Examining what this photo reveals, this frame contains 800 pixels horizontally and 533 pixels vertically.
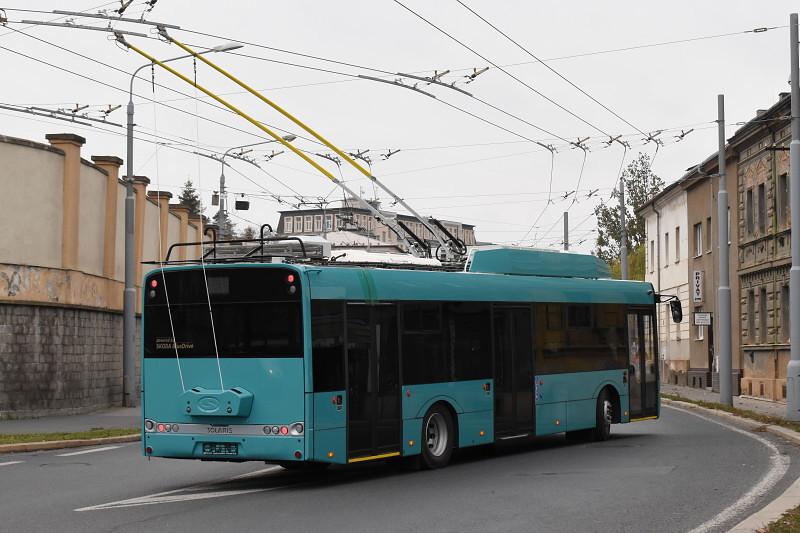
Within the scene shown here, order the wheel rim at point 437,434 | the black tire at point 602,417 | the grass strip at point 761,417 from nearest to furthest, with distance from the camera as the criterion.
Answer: the wheel rim at point 437,434, the black tire at point 602,417, the grass strip at point 761,417

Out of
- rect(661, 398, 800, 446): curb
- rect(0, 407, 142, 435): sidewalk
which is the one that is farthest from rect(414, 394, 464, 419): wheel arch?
rect(0, 407, 142, 435): sidewalk

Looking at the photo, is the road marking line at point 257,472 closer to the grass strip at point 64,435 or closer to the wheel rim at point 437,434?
the wheel rim at point 437,434

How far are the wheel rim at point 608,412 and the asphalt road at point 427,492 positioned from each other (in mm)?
1196

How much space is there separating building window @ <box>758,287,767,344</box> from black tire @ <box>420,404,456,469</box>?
25.7 meters

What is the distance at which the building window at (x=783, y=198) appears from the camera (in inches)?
1481

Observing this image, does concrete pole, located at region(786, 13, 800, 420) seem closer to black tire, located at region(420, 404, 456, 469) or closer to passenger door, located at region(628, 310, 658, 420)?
passenger door, located at region(628, 310, 658, 420)

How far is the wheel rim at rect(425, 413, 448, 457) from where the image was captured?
16.2 metres

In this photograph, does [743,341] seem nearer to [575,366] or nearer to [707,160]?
[707,160]

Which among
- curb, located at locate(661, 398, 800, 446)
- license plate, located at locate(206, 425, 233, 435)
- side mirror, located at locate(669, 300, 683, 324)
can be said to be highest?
side mirror, located at locate(669, 300, 683, 324)

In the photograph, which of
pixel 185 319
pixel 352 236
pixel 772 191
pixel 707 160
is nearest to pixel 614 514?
pixel 185 319

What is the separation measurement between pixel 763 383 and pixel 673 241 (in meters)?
18.2

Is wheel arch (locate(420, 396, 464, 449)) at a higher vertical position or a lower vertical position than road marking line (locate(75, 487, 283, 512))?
higher

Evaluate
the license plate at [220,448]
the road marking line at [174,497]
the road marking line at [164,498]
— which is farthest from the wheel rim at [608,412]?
the license plate at [220,448]

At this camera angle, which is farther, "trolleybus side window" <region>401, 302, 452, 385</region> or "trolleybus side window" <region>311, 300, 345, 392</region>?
"trolleybus side window" <region>401, 302, 452, 385</region>
